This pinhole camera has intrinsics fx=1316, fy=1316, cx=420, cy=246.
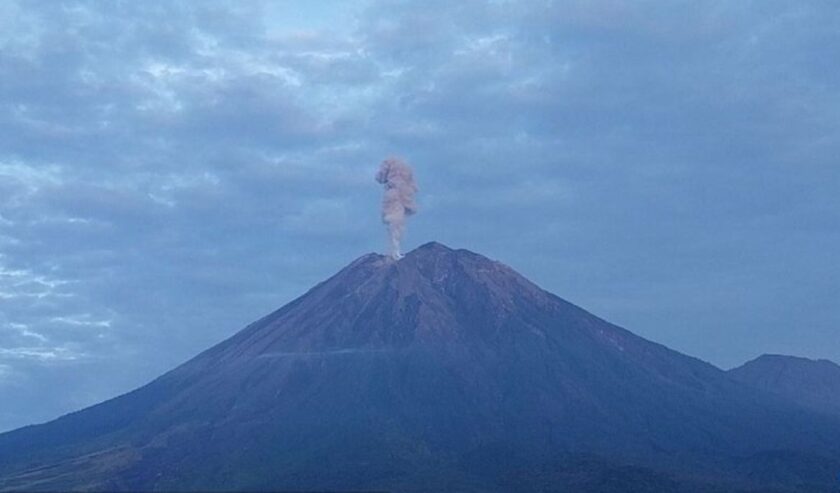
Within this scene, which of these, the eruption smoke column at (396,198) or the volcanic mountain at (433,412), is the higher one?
the eruption smoke column at (396,198)

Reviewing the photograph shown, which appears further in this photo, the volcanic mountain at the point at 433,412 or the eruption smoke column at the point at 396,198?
the eruption smoke column at the point at 396,198

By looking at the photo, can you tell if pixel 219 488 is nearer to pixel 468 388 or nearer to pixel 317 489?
pixel 317 489

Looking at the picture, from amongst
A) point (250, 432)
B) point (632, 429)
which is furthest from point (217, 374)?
point (632, 429)

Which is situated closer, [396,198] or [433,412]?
[433,412]

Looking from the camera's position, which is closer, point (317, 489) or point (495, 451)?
point (317, 489)

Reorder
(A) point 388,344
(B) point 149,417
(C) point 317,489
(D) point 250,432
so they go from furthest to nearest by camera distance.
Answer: (A) point 388,344 → (B) point 149,417 → (D) point 250,432 → (C) point 317,489
